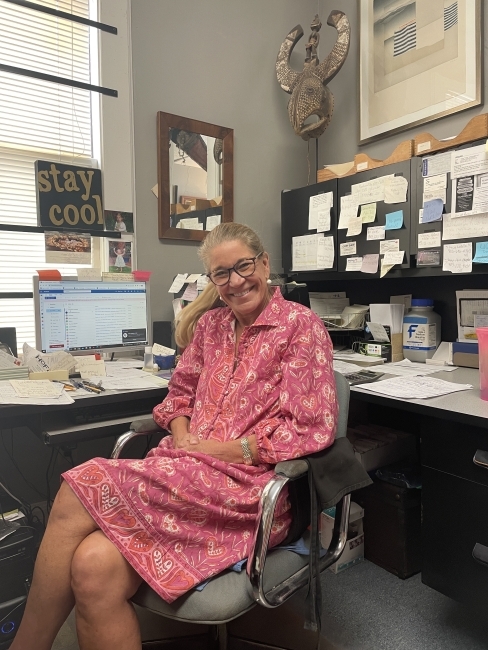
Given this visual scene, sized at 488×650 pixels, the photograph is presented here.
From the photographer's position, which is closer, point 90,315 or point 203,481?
point 203,481

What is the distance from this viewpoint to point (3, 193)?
204 cm

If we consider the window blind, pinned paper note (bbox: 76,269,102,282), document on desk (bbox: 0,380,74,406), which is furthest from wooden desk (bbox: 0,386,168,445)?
the window blind

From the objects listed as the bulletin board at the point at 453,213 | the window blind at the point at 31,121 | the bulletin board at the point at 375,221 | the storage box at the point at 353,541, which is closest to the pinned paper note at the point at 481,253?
the bulletin board at the point at 453,213

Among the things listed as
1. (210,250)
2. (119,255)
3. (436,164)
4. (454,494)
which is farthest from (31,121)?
(454,494)

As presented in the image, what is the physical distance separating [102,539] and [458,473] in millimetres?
945

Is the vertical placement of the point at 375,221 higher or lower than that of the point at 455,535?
higher

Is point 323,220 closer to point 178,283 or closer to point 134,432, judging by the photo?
point 178,283

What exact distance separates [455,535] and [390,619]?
46 cm

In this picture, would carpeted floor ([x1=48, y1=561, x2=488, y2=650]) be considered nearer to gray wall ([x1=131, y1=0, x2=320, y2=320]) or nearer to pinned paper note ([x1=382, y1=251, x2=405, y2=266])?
pinned paper note ([x1=382, y1=251, x2=405, y2=266])

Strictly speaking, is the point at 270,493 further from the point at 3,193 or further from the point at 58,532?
the point at 3,193

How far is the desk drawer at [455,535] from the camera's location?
4.21ft

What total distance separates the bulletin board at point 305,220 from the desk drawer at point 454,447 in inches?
41.6

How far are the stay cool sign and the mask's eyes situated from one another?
3.46 feet

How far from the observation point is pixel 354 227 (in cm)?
215
